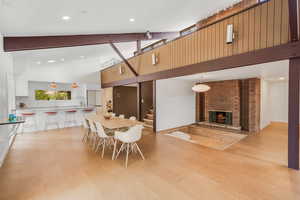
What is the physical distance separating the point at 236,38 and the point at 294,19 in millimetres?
1018

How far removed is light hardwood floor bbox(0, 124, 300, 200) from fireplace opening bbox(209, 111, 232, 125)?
2.42 metres

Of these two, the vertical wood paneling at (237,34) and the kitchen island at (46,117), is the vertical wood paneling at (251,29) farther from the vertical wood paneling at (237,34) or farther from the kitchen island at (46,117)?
the kitchen island at (46,117)

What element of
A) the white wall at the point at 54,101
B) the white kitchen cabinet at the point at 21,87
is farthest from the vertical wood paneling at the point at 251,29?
the white kitchen cabinet at the point at 21,87

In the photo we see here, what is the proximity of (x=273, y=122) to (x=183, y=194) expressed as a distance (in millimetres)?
8171

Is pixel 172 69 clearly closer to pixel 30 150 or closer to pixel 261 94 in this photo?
pixel 261 94

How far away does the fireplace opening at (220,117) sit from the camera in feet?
21.3

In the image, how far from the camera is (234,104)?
6270mm

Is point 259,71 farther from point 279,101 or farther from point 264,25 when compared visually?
point 279,101

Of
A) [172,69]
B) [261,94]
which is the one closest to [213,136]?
[261,94]

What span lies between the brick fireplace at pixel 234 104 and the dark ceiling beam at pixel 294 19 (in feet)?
11.3

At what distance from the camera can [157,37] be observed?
6477mm

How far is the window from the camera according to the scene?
26.2 feet

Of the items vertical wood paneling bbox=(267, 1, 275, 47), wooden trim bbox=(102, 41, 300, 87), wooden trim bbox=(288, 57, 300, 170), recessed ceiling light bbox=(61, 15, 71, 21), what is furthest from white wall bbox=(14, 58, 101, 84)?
wooden trim bbox=(288, 57, 300, 170)

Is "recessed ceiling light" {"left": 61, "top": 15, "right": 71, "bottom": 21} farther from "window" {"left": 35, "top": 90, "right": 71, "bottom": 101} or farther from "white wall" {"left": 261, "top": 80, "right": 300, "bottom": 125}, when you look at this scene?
"white wall" {"left": 261, "top": 80, "right": 300, "bottom": 125}
